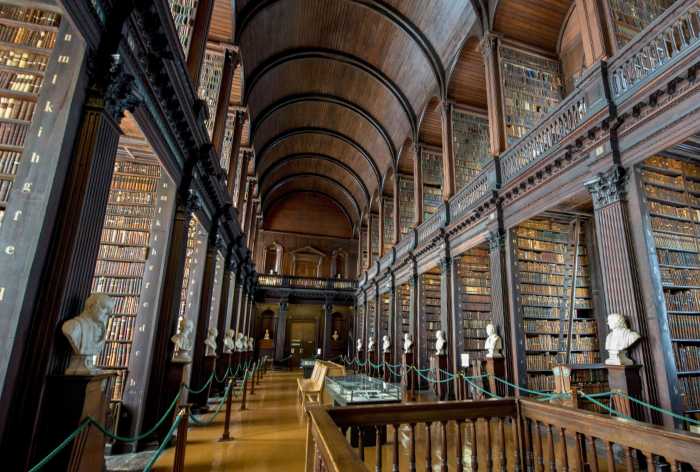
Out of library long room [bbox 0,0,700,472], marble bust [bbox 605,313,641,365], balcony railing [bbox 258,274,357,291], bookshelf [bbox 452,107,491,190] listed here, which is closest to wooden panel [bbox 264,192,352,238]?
balcony railing [bbox 258,274,357,291]

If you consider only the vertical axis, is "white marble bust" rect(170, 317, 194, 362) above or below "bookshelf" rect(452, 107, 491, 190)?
below

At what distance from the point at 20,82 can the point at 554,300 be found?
707cm

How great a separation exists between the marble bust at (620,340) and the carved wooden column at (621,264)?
0.25 feet

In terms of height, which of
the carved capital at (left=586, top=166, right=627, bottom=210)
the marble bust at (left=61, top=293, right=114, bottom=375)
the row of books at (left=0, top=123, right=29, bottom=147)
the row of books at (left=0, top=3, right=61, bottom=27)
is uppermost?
the row of books at (left=0, top=3, right=61, bottom=27)

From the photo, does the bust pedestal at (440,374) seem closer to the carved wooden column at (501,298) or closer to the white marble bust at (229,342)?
the carved wooden column at (501,298)

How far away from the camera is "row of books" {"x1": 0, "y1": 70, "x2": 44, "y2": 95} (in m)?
2.96

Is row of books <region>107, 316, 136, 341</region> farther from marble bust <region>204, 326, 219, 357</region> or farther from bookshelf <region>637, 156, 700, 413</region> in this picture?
bookshelf <region>637, 156, 700, 413</region>

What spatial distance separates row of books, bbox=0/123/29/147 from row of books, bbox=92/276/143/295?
210cm

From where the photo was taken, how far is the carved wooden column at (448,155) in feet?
26.2

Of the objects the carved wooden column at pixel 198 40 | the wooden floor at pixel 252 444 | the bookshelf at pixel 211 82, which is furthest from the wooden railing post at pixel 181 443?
the bookshelf at pixel 211 82

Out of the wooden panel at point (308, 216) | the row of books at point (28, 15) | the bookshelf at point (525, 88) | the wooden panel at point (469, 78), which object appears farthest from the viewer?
the wooden panel at point (308, 216)

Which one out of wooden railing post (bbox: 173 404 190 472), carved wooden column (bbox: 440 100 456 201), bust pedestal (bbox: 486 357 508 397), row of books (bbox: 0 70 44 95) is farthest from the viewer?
carved wooden column (bbox: 440 100 456 201)

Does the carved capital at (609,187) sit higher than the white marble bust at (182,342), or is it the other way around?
the carved capital at (609,187)

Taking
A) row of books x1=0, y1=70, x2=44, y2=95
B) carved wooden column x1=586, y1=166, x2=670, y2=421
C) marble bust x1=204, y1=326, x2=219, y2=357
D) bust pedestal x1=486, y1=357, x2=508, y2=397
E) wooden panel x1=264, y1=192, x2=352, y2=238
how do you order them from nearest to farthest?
A: 1. row of books x1=0, y1=70, x2=44, y2=95
2. carved wooden column x1=586, y1=166, x2=670, y2=421
3. bust pedestal x1=486, y1=357, x2=508, y2=397
4. marble bust x1=204, y1=326, x2=219, y2=357
5. wooden panel x1=264, y1=192, x2=352, y2=238
